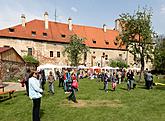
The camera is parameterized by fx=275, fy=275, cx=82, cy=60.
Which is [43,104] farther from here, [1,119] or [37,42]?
[37,42]

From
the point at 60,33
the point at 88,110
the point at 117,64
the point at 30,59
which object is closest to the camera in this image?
the point at 88,110

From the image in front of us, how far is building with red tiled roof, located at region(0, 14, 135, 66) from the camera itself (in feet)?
190

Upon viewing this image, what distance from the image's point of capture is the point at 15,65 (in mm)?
41594

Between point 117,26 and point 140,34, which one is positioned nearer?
point 140,34

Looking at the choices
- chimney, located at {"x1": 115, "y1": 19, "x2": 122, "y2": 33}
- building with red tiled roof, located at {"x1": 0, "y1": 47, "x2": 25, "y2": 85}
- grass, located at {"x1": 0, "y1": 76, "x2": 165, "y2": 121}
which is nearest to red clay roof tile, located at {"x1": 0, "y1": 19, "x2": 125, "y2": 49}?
chimney, located at {"x1": 115, "y1": 19, "x2": 122, "y2": 33}

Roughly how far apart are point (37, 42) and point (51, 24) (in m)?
7.93

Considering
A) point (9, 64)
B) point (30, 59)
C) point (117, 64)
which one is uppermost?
point (30, 59)

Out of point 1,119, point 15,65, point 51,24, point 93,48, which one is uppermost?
point 51,24

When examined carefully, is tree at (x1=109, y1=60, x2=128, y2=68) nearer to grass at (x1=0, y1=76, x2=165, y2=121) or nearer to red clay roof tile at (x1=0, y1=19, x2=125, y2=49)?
red clay roof tile at (x1=0, y1=19, x2=125, y2=49)

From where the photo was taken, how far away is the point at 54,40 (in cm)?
6162

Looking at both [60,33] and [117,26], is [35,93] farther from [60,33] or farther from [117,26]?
[117,26]

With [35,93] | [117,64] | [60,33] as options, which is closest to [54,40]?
[60,33]

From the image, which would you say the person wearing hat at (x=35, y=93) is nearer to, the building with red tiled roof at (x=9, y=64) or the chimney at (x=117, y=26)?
the building with red tiled roof at (x=9, y=64)

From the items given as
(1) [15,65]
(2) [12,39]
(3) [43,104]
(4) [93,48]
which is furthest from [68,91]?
(4) [93,48]
